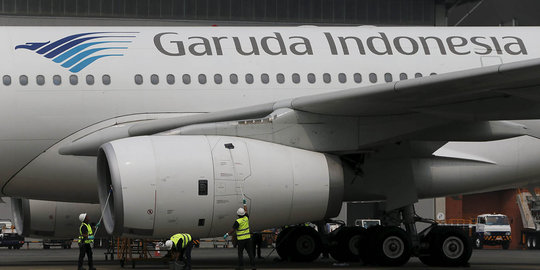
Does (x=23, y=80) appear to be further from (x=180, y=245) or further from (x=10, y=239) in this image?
(x=10, y=239)

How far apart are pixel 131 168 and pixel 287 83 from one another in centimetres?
439

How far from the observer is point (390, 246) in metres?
17.5

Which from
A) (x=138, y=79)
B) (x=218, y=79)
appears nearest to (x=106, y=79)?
(x=138, y=79)

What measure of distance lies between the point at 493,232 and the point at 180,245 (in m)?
27.2

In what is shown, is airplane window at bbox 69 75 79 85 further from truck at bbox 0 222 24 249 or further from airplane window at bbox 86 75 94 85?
truck at bbox 0 222 24 249

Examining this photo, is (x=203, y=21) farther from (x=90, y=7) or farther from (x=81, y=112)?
(x=81, y=112)

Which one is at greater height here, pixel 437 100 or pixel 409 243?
pixel 437 100

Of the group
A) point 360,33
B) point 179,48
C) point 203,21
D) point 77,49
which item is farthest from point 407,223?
point 203,21

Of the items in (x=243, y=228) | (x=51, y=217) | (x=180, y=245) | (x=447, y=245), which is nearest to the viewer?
(x=180, y=245)

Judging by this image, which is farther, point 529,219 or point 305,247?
point 529,219

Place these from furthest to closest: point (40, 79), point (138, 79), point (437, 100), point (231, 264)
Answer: point (231, 264)
point (138, 79)
point (40, 79)
point (437, 100)

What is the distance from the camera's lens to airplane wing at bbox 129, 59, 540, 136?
47.3ft

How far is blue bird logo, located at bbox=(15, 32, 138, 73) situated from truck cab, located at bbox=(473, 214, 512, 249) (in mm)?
25006

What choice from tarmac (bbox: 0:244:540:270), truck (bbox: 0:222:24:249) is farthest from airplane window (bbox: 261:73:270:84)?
truck (bbox: 0:222:24:249)
